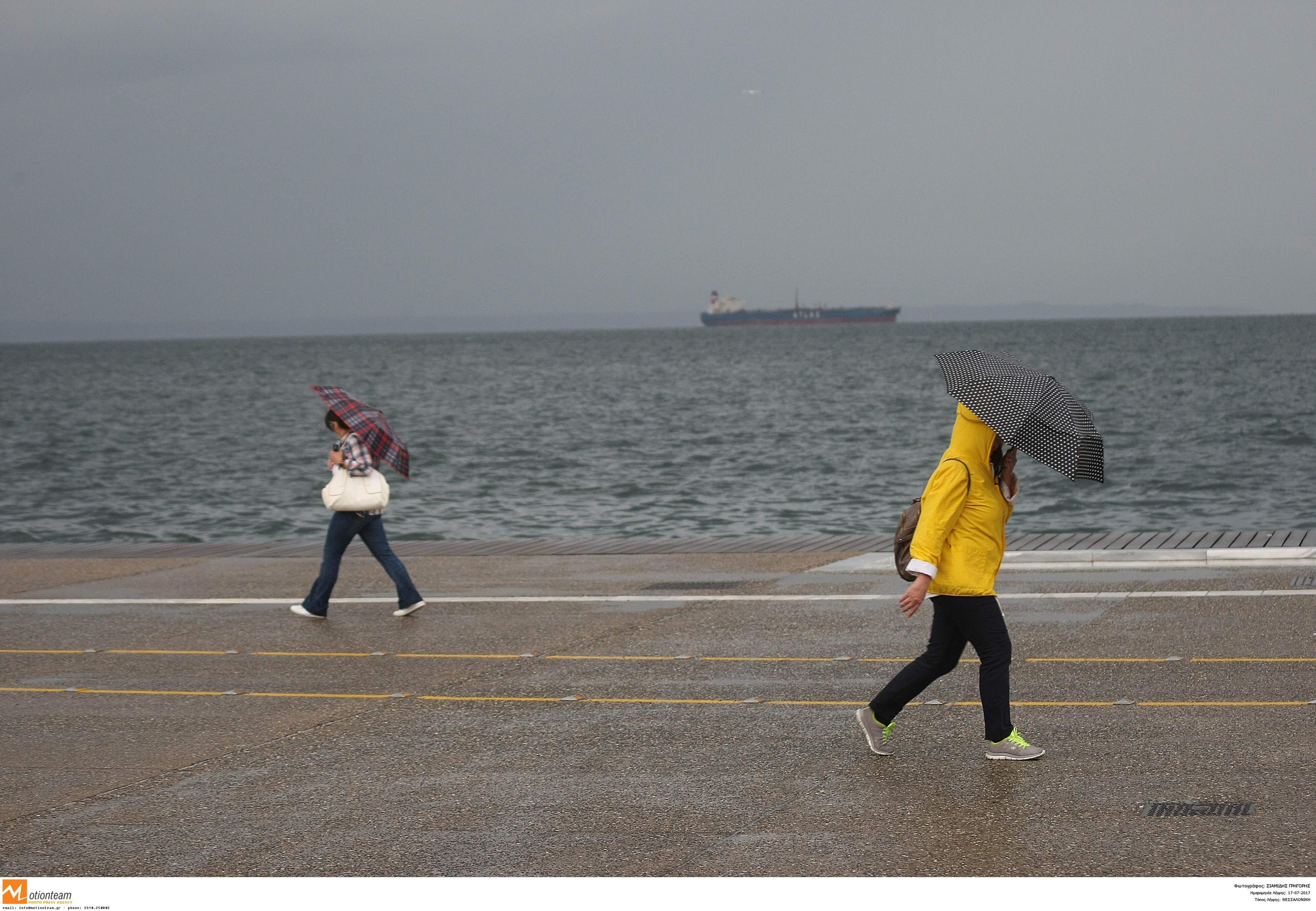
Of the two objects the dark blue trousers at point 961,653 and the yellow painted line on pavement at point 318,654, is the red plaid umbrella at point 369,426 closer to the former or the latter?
the yellow painted line on pavement at point 318,654

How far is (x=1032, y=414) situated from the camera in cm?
555

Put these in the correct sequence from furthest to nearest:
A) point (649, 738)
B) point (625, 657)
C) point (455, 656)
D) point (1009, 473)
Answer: point (455, 656)
point (625, 657)
point (649, 738)
point (1009, 473)

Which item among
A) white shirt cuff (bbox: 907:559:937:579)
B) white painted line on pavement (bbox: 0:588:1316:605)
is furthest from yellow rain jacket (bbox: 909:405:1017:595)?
white painted line on pavement (bbox: 0:588:1316:605)

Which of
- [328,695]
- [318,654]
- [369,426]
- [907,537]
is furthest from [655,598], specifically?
[907,537]

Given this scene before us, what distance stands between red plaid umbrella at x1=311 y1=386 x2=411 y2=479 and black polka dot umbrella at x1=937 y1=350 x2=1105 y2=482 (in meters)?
4.69

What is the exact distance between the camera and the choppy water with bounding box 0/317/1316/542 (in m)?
23.0

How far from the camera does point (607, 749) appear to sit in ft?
20.8

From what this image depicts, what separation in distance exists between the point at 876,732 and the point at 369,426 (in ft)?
15.5

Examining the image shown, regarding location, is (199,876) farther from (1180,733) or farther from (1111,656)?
(1111,656)

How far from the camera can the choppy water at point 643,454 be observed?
75.6 feet

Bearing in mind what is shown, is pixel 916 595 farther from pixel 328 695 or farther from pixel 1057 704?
pixel 328 695

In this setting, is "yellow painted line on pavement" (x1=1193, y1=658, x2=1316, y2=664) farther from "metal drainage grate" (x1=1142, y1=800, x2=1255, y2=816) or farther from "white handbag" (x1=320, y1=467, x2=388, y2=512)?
"white handbag" (x1=320, y1=467, x2=388, y2=512)

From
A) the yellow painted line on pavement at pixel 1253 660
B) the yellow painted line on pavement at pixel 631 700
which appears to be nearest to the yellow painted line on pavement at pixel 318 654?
the yellow painted line on pavement at pixel 631 700
